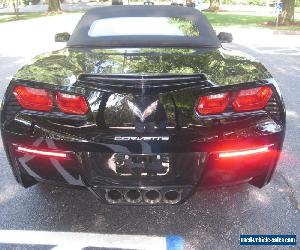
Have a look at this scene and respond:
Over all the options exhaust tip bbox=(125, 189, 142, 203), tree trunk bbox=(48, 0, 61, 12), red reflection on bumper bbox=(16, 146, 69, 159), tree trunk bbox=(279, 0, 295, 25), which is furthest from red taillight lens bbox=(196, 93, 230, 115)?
tree trunk bbox=(48, 0, 61, 12)

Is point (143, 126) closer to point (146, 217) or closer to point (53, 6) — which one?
point (146, 217)

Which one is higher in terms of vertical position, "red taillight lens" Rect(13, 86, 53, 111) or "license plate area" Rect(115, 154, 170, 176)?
"red taillight lens" Rect(13, 86, 53, 111)

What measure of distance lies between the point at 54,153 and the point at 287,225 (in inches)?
67.5

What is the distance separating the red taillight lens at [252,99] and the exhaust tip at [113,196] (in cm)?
92

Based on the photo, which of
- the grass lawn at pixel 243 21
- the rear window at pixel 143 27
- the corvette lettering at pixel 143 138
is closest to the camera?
the corvette lettering at pixel 143 138

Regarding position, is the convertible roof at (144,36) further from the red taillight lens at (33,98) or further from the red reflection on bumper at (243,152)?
the red reflection on bumper at (243,152)

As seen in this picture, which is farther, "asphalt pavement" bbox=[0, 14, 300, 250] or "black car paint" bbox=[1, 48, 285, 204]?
"asphalt pavement" bbox=[0, 14, 300, 250]

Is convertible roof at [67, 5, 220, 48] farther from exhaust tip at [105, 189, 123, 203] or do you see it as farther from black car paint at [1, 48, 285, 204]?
exhaust tip at [105, 189, 123, 203]

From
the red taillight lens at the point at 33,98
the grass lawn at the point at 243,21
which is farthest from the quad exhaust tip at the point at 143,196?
the grass lawn at the point at 243,21

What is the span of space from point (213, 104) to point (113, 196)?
86 centimetres

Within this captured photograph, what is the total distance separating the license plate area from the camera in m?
2.44

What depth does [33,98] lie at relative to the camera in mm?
2537

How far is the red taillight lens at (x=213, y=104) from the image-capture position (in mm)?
2426

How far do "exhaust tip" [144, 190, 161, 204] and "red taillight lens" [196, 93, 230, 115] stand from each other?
23.1 inches
